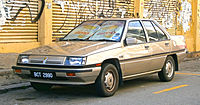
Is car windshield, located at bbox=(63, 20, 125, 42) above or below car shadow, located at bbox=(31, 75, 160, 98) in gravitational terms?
above

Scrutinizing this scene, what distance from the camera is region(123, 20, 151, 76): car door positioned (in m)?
7.50

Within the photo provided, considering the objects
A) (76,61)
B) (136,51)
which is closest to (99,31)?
(136,51)

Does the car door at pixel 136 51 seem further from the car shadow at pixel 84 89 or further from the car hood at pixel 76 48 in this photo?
the car shadow at pixel 84 89

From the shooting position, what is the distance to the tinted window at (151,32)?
8.52 m

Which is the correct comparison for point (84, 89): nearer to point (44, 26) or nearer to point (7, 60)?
point (7, 60)

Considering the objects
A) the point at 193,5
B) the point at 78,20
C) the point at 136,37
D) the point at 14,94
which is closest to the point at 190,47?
the point at 193,5

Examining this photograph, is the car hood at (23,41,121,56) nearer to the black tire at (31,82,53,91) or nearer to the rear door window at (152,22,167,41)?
the black tire at (31,82,53,91)

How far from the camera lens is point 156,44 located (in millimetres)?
8547

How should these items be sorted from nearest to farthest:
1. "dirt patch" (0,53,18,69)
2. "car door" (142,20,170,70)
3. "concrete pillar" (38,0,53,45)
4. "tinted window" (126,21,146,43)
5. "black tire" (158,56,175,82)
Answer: "tinted window" (126,21,146,43) < "car door" (142,20,170,70) < "black tire" (158,56,175,82) < "dirt patch" (0,53,18,69) < "concrete pillar" (38,0,53,45)

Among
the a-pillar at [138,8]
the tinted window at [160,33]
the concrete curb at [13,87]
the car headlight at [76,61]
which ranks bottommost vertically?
the concrete curb at [13,87]

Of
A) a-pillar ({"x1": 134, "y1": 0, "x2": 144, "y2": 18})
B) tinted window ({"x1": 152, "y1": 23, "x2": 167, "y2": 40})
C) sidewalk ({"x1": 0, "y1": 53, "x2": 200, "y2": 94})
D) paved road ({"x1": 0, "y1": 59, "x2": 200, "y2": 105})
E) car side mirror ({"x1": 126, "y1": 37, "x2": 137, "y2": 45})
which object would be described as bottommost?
paved road ({"x1": 0, "y1": 59, "x2": 200, "y2": 105})

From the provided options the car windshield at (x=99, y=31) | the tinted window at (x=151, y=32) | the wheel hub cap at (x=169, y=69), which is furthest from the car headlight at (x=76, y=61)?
the wheel hub cap at (x=169, y=69)

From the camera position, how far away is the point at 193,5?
66.3 feet

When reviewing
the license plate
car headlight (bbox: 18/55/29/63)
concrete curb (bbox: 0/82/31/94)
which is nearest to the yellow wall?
concrete curb (bbox: 0/82/31/94)
